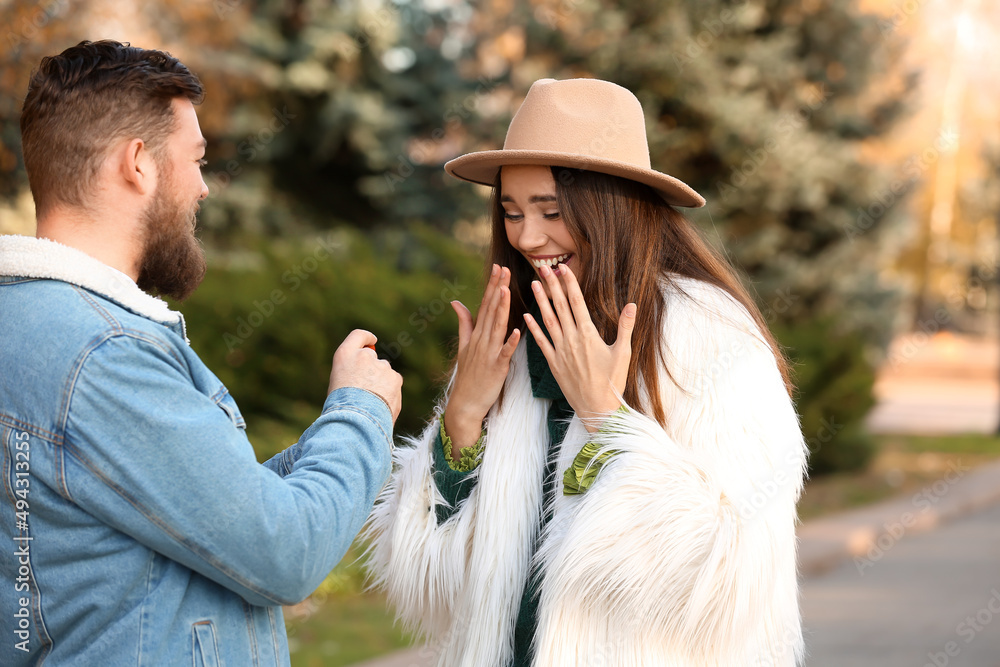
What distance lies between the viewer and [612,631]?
2113mm

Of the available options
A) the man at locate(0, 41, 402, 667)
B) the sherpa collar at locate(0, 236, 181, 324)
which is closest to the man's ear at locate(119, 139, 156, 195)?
the man at locate(0, 41, 402, 667)

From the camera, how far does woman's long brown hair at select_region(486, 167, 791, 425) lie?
2.28 meters

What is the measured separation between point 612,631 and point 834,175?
33.7ft

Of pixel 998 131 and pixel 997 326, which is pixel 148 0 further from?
pixel 997 326

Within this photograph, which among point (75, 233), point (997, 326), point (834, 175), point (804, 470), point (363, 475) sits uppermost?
point (75, 233)

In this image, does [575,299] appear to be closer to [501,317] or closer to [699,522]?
[501,317]

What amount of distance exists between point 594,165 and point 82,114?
1.23 meters

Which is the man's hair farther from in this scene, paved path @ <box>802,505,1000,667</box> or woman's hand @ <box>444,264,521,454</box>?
paved path @ <box>802,505,1000,667</box>

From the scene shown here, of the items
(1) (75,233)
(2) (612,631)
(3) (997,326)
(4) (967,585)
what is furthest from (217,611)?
(3) (997,326)

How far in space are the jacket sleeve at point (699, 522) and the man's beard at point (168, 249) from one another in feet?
3.37

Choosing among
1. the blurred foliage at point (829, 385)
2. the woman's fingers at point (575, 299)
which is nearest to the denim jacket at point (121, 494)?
the woman's fingers at point (575, 299)

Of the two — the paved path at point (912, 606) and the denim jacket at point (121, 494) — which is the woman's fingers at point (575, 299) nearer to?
the denim jacket at point (121, 494)

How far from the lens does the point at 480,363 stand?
2445mm

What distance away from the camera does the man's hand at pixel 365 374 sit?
176 cm
